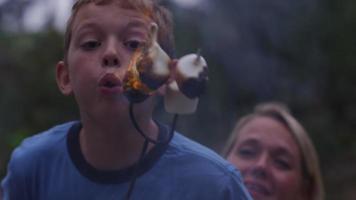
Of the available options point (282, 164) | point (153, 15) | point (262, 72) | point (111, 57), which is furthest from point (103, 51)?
point (262, 72)

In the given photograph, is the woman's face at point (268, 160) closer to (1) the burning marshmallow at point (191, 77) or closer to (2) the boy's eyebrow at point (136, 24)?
(2) the boy's eyebrow at point (136, 24)

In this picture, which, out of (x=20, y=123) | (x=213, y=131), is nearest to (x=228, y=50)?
(x=213, y=131)

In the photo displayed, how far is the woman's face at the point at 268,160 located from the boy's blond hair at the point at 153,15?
43.4 inches

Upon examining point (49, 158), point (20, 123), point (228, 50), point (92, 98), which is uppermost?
point (92, 98)

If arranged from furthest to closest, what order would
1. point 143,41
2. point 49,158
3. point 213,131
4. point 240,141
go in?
point 213,131 < point 240,141 < point 49,158 < point 143,41

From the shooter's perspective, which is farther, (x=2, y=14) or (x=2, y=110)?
(x=2, y=14)

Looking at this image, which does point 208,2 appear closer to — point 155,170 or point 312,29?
point 312,29

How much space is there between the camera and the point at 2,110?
7.56m

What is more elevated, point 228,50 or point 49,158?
point 49,158

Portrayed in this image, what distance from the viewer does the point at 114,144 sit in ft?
5.92

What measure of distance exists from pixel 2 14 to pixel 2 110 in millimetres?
1772

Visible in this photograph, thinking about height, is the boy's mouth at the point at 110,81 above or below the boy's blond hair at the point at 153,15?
below

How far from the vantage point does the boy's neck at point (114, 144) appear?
179 centimetres

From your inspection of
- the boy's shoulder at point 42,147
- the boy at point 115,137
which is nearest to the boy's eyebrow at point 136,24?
the boy at point 115,137
